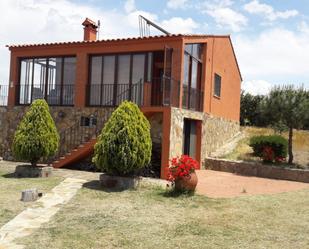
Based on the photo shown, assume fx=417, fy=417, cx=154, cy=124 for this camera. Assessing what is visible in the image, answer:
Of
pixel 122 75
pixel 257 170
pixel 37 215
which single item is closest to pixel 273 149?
pixel 257 170

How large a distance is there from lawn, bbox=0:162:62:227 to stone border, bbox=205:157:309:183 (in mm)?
7253

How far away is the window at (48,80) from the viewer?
61.5 feet

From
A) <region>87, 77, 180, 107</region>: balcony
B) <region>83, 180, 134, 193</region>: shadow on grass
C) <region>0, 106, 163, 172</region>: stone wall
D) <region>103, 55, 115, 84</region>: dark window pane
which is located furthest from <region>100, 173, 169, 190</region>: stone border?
<region>103, 55, 115, 84</region>: dark window pane

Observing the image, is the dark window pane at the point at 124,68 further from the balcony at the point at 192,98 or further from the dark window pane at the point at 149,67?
the balcony at the point at 192,98

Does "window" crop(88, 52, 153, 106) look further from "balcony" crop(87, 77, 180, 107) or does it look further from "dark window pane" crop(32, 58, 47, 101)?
"dark window pane" crop(32, 58, 47, 101)

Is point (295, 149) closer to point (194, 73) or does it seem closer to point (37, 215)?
point (194, 73)

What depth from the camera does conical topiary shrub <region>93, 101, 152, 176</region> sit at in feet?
38.7

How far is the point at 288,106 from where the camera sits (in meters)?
17.1

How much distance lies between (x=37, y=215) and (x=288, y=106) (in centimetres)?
1179

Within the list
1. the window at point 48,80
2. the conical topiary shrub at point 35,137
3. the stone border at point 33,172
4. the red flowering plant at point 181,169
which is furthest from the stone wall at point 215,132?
the stone border at point 33,172

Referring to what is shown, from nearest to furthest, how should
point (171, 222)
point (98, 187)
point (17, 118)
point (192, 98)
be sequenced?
point (171, 222), point (98, 187), point (192, 98), point (17, 118)

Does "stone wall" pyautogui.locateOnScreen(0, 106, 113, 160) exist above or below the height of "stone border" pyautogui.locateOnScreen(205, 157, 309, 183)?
above

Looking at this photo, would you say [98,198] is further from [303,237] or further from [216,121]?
[216,121]

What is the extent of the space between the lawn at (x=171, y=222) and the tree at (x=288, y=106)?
20.5ft
